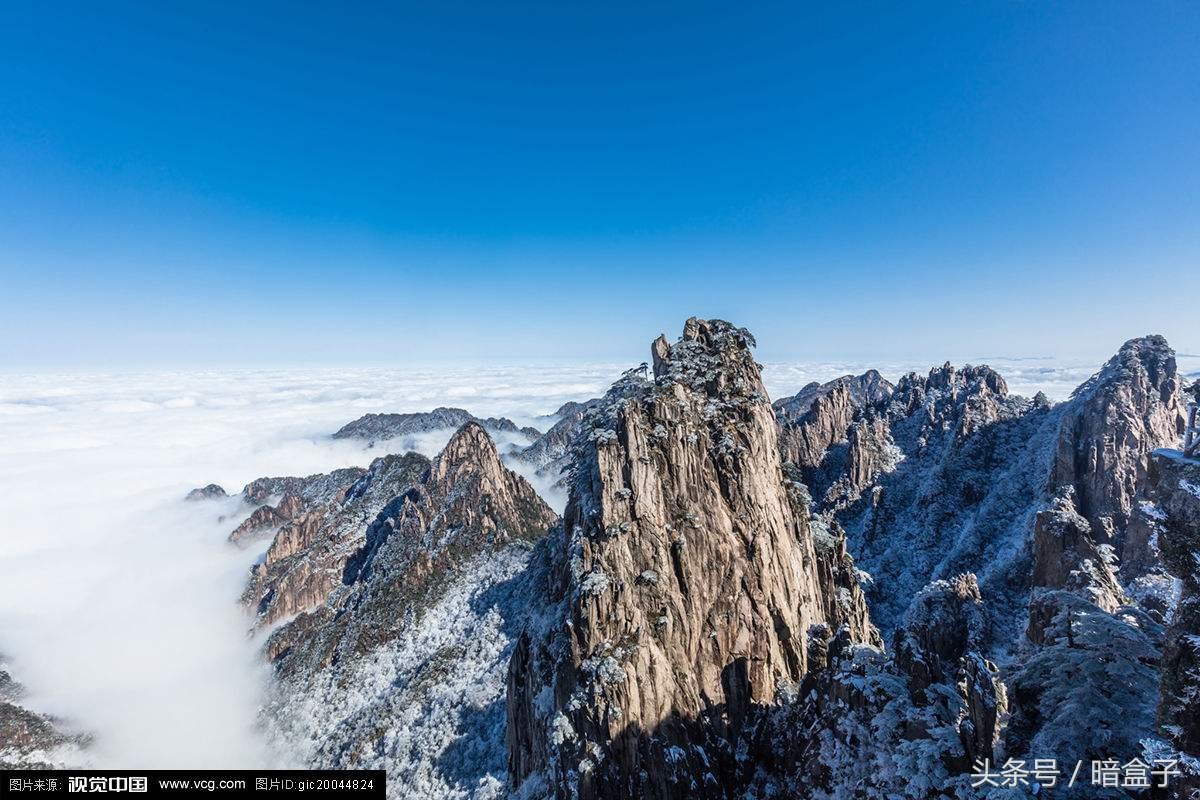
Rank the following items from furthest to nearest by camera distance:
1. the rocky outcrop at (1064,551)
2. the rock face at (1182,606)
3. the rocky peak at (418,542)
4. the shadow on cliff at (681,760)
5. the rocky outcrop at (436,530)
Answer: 1. the rocky outcrop at (436,530)
2. the rocky peak at (418,542)
3. the rocky outcrop at (1064,551)
4. the shadow on cliff at (681,760)
5. the rock face at (1182,606)

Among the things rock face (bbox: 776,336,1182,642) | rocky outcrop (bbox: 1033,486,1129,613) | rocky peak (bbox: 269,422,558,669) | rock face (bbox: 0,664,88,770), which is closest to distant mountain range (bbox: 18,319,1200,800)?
rocky outcrop (bbox: 1033,486,1129,613)

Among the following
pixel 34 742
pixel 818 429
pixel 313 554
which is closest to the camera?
pixel 34 742

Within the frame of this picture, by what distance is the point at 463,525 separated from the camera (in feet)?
494

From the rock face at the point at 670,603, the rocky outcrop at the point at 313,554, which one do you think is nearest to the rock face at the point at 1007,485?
the rock face at the point at 670,603

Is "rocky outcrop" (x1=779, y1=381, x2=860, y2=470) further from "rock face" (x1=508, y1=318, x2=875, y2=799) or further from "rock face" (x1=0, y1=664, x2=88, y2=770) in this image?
"rock face" (x1=0, y1=664, x2=88, y2=770)

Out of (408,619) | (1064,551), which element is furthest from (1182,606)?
(408,619)

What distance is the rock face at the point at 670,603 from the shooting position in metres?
31.3

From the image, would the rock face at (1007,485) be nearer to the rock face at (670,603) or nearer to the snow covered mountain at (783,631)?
the snow covered mountain at (783,631)

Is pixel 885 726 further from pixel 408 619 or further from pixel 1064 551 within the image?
pixel 408 619

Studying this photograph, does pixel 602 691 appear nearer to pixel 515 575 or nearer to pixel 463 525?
pixel 515 575

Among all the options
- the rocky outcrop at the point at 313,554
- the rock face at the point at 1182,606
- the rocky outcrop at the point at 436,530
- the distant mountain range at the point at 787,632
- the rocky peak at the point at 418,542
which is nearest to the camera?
the rock face at the point at 1182,606

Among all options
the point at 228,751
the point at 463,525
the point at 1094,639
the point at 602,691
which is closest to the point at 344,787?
the point at 602,691

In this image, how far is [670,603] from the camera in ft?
114

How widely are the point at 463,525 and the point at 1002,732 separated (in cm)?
14434
